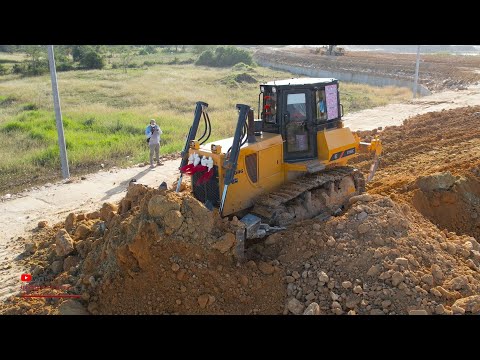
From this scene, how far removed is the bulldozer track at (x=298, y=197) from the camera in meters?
7.59

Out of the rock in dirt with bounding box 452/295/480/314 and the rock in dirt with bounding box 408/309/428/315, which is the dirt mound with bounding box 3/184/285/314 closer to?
the rock in dirt with bounding box 408/309/428/315

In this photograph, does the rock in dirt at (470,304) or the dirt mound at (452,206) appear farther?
the dirt mound at (452,206)

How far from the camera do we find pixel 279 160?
8180 mm

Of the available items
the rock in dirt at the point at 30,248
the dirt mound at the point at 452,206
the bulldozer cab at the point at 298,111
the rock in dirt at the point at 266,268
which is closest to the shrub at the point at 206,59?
the dirt mound at the point at 452,206

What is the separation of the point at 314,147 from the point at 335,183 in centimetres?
84

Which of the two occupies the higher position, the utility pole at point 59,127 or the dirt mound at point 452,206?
the utility pole at point 59,127

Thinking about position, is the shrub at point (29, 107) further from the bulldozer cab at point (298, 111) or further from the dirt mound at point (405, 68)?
the dirt mound at point (405, 68)

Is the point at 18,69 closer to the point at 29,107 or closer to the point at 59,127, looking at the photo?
the point at 29,107

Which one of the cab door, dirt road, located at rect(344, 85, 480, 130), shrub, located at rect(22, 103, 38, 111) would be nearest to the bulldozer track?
the cab door

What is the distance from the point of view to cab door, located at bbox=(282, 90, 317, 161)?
26.6 ft

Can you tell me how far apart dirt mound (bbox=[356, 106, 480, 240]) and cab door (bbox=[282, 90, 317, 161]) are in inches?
84.0

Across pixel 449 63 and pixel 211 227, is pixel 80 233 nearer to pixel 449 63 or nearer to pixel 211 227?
pixel 211 227

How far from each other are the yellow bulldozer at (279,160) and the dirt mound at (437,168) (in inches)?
57.7

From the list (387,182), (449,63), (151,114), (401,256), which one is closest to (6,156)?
(151,114)
